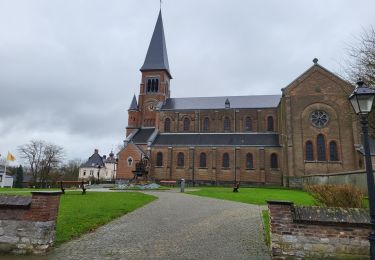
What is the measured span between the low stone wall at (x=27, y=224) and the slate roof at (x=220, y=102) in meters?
42.4

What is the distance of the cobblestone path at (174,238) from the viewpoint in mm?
7582

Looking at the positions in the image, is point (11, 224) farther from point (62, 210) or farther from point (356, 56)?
point (356, 56)

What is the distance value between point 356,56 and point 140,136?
1459 inches

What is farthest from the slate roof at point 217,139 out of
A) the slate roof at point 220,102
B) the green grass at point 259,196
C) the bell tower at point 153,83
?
the green grass at point 259,196

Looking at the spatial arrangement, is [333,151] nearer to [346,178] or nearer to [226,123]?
[346,178]

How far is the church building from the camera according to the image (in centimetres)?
3719

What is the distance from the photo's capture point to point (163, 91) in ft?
173

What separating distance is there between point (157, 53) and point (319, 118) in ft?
101

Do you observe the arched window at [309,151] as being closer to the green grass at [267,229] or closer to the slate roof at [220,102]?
the slate roof at [220,102]

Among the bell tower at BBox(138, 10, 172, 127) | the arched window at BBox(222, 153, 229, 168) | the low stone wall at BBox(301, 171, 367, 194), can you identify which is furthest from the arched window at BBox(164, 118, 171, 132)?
the low stone wall at BBox(301, 171, 367, 194)

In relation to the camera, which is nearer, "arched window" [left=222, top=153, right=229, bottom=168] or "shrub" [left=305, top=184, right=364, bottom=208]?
"shrub" [left=305, top=184, right=364, bottom=208]

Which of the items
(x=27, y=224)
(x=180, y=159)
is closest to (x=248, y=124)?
(x=180, y=159)

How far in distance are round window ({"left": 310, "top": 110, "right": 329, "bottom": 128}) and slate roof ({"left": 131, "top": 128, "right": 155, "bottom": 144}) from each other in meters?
24.1

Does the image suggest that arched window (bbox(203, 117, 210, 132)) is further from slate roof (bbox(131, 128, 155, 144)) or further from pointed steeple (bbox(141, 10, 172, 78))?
pointed steeple (bbox(141, 10, 172, 78))
